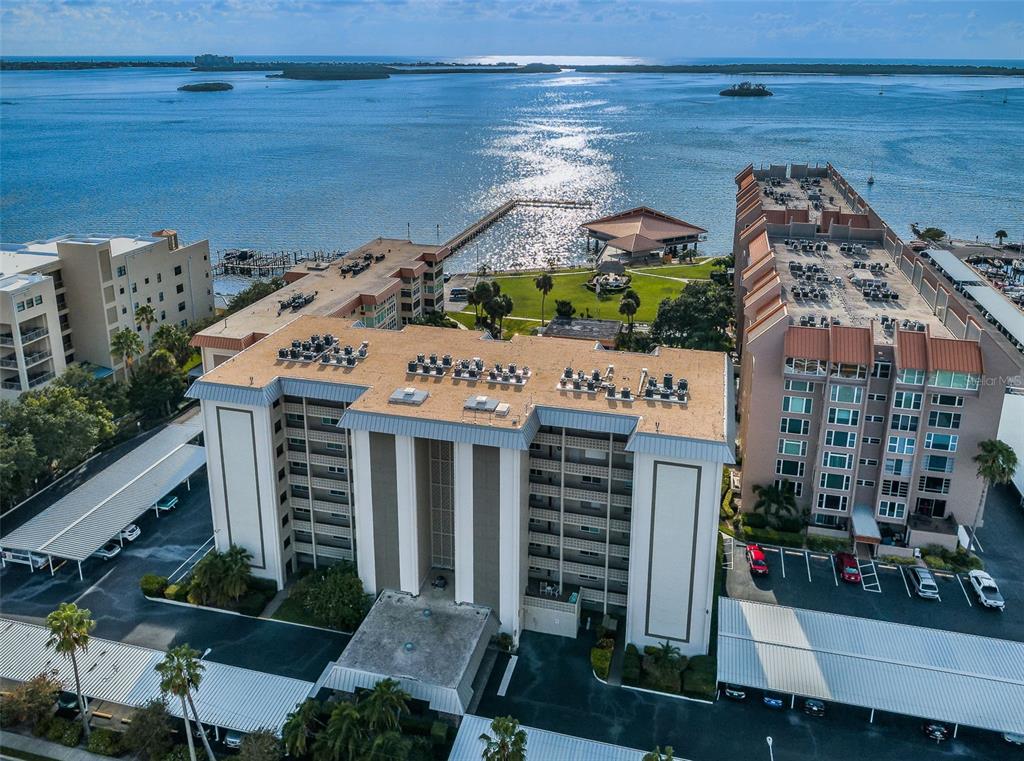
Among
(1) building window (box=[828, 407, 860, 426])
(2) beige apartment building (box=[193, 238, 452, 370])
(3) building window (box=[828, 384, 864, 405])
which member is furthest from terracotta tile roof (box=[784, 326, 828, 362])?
(2) beige apartment building (box=[193, 238, 452, 370])

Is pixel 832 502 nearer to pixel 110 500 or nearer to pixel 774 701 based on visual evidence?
pixel 774 701

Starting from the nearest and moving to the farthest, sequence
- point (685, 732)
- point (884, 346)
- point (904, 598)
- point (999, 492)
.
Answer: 1. point (685, 732)
2. point (904, 598)
3. point (884, 346)
4. point (999, 492)

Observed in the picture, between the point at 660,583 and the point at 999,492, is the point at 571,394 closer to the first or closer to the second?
the point at 660,583

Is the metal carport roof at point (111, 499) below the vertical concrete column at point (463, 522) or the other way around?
below

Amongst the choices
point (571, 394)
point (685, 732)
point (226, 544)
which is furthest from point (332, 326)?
point (685, 732)

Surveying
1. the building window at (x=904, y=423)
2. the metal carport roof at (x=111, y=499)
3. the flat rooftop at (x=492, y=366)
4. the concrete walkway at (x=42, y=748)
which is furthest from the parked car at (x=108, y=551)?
the building window at (x=904, y=423)

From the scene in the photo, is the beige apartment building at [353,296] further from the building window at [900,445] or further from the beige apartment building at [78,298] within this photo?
the building window at [900,445]
